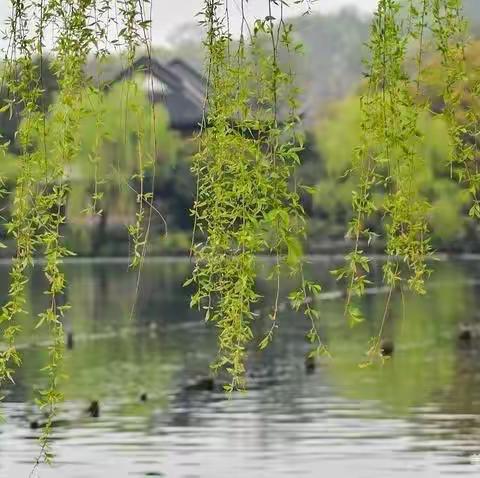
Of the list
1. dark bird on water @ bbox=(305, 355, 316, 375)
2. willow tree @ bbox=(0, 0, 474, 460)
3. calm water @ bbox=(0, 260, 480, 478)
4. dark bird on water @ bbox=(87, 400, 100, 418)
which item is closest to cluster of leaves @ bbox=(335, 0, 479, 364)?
willow tree @ bbox=(0, 0, 474, 460)

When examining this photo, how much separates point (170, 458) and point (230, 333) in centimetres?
1063

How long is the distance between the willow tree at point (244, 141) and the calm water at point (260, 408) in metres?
8.12

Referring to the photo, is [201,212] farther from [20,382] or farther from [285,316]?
[285,316]

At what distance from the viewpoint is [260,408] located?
59.6ft

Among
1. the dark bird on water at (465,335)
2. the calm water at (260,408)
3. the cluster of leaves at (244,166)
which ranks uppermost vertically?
the cluster of leaves at (244,166)

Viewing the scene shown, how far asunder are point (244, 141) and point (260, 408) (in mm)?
14513

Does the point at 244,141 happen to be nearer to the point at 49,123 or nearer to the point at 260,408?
the point at 49,123

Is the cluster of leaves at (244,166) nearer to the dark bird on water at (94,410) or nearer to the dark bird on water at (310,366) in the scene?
the dark bird on water at (94,410)

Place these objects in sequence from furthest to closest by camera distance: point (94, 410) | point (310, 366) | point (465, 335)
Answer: point (465, 335) < point (310, 366) < point (94, 410)

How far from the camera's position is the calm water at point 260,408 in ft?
46.2

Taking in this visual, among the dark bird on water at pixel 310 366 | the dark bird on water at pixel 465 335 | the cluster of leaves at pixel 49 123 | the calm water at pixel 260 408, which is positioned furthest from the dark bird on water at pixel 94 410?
the cluster of leaves at pixel 49 123

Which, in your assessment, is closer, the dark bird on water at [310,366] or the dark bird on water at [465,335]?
the dark bird on water at [310,366]

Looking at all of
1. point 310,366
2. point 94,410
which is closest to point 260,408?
point 94,410

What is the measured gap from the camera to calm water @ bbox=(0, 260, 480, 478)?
14070mm
